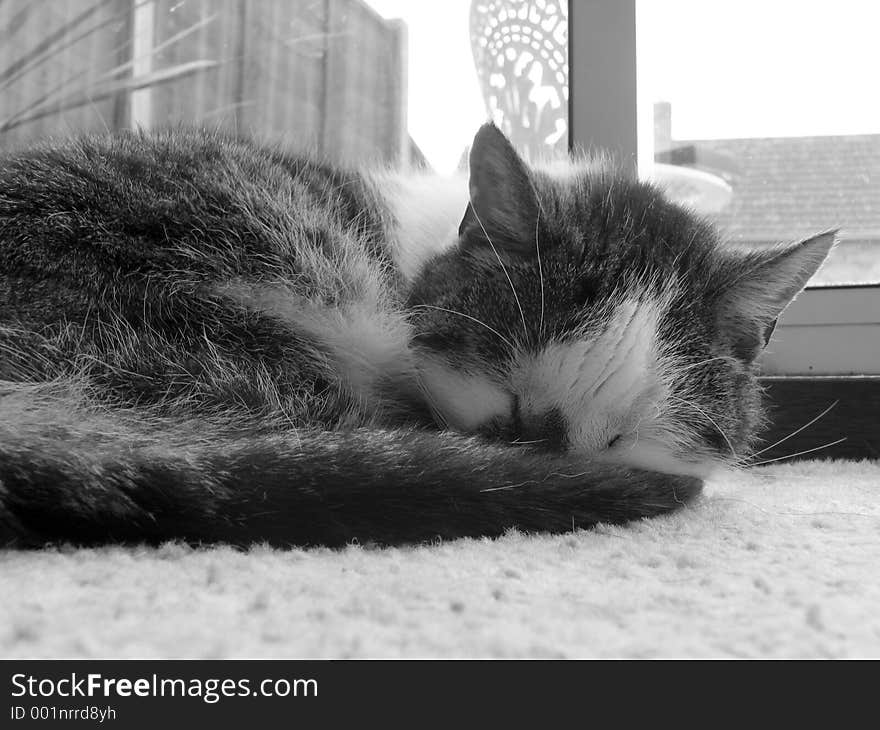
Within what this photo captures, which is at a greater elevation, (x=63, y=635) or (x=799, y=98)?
(x=799, y=98)

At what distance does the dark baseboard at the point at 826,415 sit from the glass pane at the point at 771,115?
28 centimetres

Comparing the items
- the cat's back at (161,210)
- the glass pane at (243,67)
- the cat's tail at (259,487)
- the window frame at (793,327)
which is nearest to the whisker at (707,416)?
the cat's tail at (259,487)

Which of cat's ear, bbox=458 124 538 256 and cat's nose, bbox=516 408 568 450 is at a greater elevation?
cat's ear, bbox=458 124 538 256

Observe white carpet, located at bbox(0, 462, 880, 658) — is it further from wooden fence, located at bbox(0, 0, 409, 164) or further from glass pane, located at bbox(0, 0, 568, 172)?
wooden fence, located at bbox(0, 0, 409, 164)

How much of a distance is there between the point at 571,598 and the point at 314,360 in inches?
18.7

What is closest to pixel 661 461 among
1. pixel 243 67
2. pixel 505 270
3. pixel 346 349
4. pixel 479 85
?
pixel 505 270

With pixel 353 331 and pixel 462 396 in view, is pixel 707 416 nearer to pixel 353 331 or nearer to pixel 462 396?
pixel 462 396

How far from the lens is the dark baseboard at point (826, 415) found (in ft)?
5.40

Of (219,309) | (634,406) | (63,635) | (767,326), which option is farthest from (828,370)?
(63,635)

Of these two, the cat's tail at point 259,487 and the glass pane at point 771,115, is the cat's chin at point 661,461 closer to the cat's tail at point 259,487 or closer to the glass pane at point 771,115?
the cat's tail at point 259,487

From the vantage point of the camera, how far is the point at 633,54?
1.81 meters

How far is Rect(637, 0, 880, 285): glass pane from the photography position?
180 cm

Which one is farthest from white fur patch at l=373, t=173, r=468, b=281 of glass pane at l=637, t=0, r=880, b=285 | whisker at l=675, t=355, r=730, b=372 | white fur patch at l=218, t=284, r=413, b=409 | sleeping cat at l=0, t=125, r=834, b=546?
glass pane at l=637, t=0, r=880, b=285
